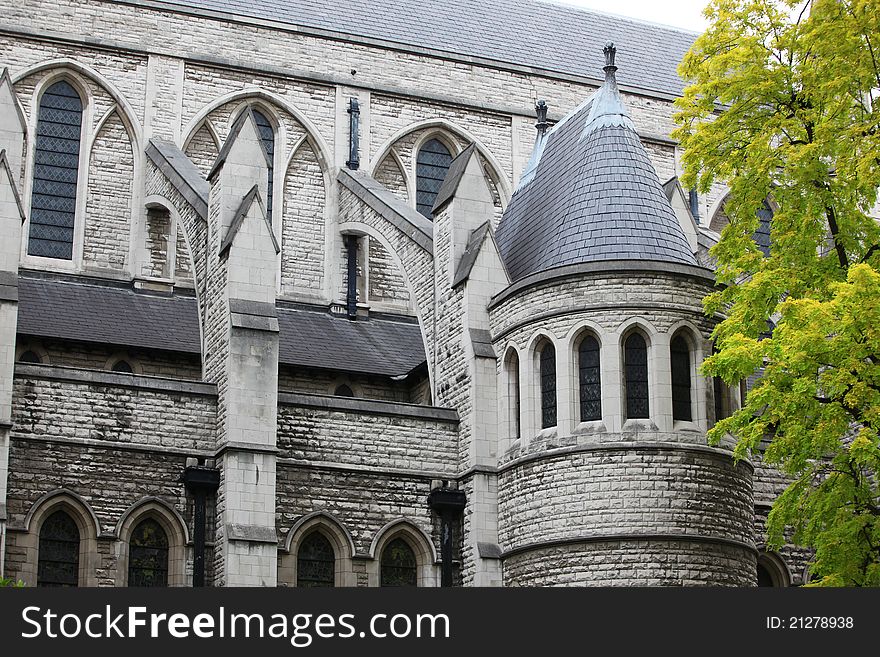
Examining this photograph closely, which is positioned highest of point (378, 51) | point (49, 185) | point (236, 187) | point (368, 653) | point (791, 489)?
point (378, 51)

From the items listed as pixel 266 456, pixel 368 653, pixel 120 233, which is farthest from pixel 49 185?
pixel 368 653

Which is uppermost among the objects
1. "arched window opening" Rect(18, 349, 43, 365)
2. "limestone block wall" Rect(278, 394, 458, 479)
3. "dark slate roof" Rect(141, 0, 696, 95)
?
"dark slate roof" Rect(141, 0, 696, 95)

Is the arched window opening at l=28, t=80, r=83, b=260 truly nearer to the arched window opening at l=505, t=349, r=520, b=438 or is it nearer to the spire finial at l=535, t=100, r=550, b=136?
the spire finial at l=535, t=100, r=550, b=136

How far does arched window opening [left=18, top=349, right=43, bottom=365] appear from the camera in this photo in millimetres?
26094

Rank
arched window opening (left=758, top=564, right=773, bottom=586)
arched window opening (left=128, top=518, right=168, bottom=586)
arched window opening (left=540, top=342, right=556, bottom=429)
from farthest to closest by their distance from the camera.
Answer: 1. arched window opening (left=758, top=564, right=773, bottom=586)
2. arched window opening (left=540, top=342, right=556, bottom=429)
3. arched window opening (left=128, top=518, right=168, bottom=586)

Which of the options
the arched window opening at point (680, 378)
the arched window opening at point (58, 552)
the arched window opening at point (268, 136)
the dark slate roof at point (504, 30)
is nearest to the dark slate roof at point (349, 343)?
the arched window opening at point (268, 136)

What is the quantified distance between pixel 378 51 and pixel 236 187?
31.4ft

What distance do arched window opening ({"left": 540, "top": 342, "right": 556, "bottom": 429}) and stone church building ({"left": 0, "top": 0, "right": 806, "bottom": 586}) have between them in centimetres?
4

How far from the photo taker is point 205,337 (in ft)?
84.9

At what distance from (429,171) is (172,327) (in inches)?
313

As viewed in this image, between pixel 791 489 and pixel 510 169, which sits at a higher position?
pixel 510 169

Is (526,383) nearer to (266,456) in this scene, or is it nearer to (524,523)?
(524,523)

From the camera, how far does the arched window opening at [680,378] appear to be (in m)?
24.0

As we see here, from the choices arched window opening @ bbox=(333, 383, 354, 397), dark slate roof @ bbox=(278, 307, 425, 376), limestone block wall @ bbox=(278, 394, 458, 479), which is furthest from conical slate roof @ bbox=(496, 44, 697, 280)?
arched window opening @ bbox=(333, 383, 354, 397)
